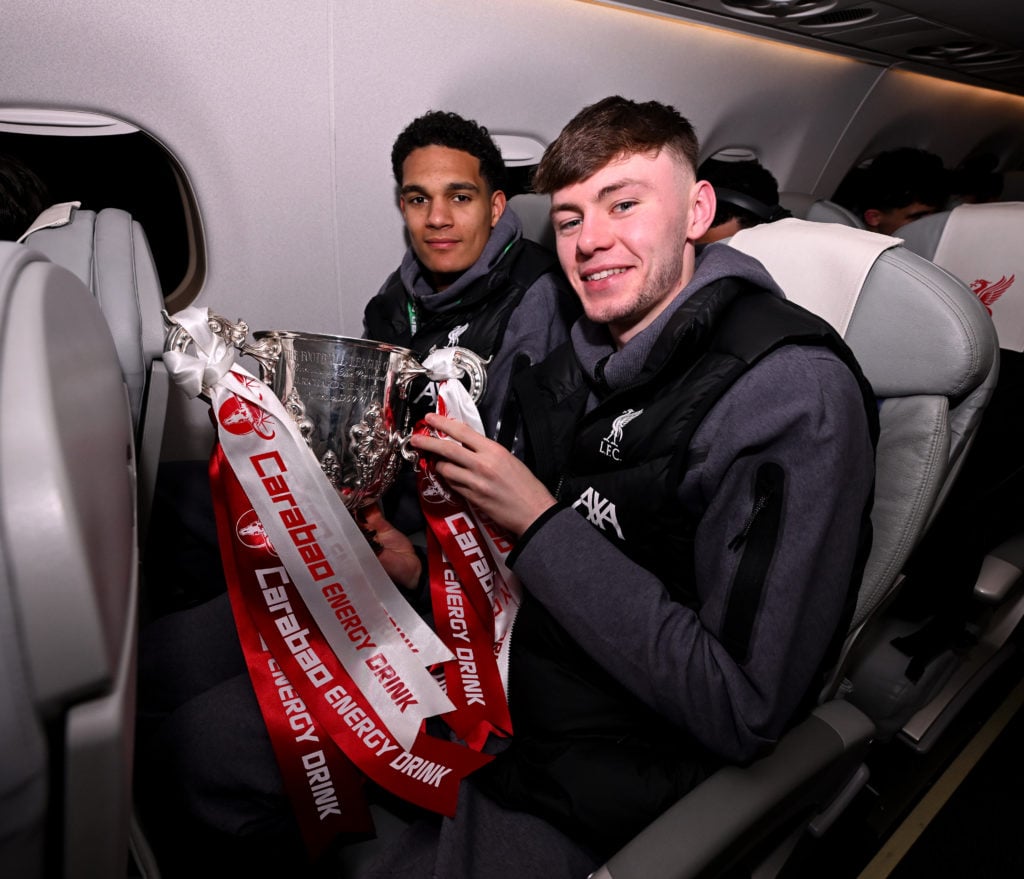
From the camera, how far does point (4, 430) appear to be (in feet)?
1.26

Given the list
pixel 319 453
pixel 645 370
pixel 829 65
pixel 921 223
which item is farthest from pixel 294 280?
pixel 829 65

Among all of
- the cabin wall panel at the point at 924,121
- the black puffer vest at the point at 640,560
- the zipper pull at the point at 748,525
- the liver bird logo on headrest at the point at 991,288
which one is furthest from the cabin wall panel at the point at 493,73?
the zipper pull at the point at 748,525

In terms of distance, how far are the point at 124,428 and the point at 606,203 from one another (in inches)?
37.1

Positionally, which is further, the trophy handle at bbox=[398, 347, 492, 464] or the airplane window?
the airplane window

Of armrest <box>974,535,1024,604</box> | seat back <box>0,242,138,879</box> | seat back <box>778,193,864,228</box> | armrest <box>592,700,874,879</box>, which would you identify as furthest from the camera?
seat back <box>778,193,864,228</box>

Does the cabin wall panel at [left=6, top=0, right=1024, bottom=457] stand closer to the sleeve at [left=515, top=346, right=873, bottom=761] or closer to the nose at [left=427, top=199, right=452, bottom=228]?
the nose at [left=427, top=199, right=452, bottom=228]

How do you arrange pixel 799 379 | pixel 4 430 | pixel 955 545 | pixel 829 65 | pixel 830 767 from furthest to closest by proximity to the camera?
pixel 829 65, pixel 955 545, pixel 830 767, pixel 799 379, pixel 4 430

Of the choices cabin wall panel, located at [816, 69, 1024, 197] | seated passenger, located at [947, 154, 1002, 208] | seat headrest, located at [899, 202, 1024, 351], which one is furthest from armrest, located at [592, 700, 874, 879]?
seated passenger, located at [947, 154, 1002, 208]

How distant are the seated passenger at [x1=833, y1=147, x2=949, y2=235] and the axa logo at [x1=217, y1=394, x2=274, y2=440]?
11.2 feet

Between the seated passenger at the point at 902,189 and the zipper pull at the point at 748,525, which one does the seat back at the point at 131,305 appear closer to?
the zipper pull at the point at 748,525

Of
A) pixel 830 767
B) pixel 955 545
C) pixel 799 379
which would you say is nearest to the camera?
pixel 799 379

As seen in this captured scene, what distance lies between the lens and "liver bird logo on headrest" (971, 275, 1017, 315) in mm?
1961

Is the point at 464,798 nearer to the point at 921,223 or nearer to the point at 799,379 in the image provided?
the point at 799,379

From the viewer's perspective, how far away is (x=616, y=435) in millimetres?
1145
